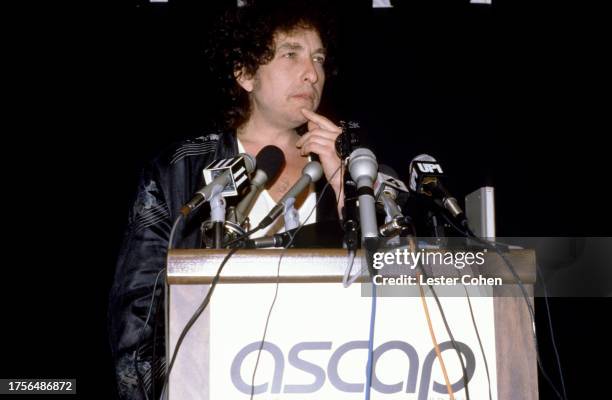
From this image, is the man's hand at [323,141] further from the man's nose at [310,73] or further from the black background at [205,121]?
the black background at [205,121]

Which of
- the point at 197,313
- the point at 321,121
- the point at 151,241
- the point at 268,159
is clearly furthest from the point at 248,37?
the point at 197,313

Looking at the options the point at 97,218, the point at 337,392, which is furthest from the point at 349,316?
the point at 97,218

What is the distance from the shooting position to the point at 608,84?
2814 mm

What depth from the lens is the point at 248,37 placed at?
213 cm

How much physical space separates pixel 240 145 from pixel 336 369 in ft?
3.90

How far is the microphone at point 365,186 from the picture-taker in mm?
1062

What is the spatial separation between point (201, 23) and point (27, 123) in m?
0.79

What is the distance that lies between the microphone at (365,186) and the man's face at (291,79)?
0.73 m

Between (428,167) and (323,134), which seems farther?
(323,134)

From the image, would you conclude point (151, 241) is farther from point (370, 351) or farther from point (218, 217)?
point (370, 351)

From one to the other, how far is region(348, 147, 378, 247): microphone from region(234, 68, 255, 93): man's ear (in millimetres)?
977

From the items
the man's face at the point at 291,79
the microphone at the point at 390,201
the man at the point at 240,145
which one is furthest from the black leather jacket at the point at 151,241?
the microphone at the point at 390,201

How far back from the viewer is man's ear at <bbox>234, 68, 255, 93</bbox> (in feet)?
7.10

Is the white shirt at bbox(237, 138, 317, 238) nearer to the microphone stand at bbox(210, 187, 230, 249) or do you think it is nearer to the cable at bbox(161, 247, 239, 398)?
the microphone stand at bbox(210, 187, 230, 249)
